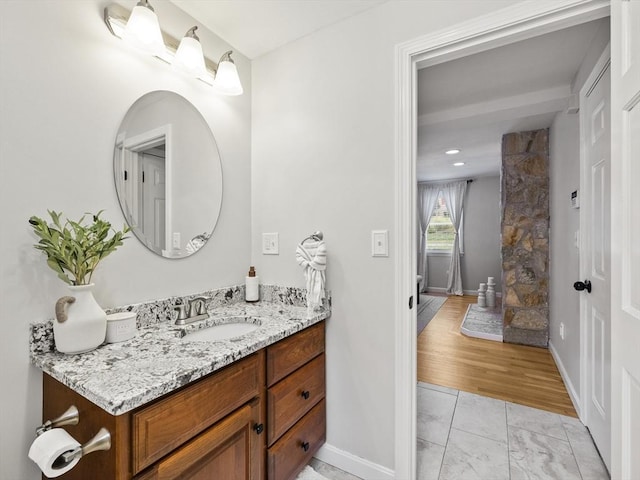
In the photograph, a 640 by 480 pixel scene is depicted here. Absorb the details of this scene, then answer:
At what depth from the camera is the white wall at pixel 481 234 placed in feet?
18.7

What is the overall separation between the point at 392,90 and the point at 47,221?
1.46 meters

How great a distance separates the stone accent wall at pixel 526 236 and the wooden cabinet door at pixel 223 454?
3.11m

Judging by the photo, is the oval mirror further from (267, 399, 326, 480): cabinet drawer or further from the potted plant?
(267, 399, 326, 480): cabinet drawer

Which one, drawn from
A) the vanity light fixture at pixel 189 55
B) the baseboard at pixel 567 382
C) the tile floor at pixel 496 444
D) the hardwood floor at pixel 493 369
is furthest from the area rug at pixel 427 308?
the vanity light fixture at pixel 189 55

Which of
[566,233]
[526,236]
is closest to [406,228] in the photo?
[566,233]

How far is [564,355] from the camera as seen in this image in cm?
247

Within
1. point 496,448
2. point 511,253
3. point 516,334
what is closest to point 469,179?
point 511,253

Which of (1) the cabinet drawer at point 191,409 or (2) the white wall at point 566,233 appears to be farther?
(2) the white wall at point 566,233

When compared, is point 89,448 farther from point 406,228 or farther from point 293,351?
point 406,228

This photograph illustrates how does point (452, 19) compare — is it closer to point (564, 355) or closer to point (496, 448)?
point (496, 448)

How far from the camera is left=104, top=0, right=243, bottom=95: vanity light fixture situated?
1.18 m

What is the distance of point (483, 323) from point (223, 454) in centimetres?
384

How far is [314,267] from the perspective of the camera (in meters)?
1.46

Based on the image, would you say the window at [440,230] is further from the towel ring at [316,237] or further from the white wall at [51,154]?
the white wall at [51,154]
